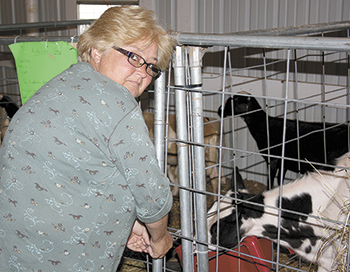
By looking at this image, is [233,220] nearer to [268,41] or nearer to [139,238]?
[139,238]

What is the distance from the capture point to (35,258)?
1414 millimetres

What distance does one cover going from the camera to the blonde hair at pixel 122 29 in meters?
1.47

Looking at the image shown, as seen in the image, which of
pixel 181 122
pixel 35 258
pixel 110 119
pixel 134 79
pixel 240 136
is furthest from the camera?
pixel 240 136

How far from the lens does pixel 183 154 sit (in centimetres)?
196

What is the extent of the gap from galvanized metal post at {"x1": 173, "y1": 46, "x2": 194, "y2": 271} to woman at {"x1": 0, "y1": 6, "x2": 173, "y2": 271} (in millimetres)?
387

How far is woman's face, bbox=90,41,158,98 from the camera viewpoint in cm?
150

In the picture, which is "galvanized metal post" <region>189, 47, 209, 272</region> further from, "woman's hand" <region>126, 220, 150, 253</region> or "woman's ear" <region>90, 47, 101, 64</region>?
"woman's ear" <region>90, 47, 101, 64</region>

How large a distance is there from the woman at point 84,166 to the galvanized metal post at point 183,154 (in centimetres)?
39

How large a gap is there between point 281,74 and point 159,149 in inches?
143

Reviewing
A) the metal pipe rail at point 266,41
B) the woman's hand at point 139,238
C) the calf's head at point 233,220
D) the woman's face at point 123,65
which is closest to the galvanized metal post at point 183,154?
the metal pipe rail at point 266,41

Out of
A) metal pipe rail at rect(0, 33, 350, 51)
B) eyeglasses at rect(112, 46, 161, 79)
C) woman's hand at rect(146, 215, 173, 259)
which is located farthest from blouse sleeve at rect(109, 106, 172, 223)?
metal pipe rail at rect(0, 33, 350, 51)

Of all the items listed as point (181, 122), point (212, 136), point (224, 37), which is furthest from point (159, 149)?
point (212, 136)

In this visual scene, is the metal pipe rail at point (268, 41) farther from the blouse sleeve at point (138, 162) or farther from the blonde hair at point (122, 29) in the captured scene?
the blouse sleeve at point (138, 162)

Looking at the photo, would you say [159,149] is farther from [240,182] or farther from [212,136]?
[212,136]
